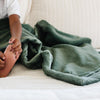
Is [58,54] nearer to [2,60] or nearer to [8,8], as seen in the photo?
[2,60]

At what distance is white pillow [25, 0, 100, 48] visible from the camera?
126cm

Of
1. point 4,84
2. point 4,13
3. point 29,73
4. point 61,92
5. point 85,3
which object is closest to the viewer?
point 61,92

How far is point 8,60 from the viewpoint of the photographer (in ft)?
2.97

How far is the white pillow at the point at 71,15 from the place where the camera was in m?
1.26

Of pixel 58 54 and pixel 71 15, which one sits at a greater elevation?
pixel 71 15

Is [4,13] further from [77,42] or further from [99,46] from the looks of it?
[99,46]

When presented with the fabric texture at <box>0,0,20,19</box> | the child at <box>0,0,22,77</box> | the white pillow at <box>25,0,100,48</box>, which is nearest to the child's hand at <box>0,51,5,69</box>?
the child at <box>0,0,22,77</box>

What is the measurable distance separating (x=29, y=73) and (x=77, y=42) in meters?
0.38

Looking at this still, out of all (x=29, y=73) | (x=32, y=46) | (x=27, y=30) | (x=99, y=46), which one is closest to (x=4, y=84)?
(x=29, y=73)

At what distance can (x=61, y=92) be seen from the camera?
25.3 inches

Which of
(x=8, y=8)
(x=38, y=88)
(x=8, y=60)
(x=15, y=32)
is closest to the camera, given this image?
(x=38, y=88)

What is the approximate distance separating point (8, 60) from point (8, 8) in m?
0.35

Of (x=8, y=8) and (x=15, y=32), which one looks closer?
(x=15, y=32)

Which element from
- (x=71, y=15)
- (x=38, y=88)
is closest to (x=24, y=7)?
(x=71, y=15)
